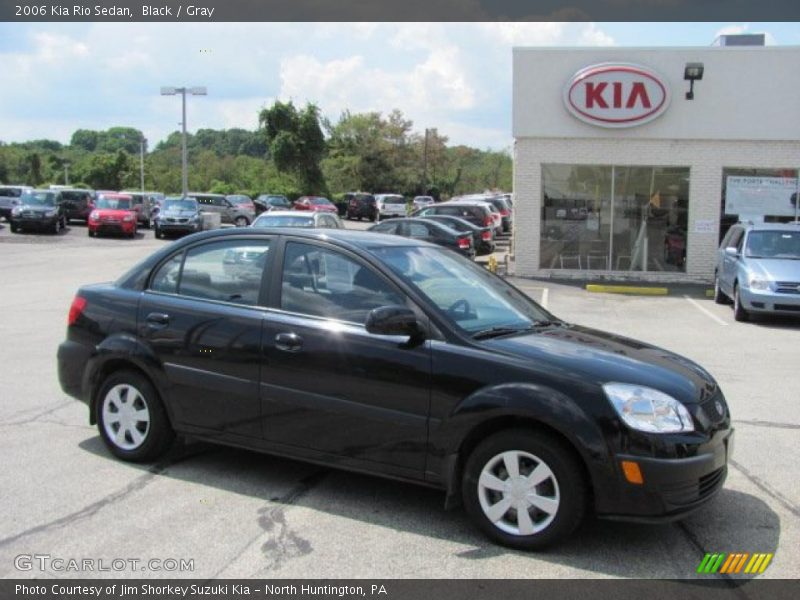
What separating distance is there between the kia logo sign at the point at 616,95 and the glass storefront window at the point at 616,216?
Answer: 3.97 feet

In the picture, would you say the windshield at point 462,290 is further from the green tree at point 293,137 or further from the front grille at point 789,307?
the green tree at point 293,137

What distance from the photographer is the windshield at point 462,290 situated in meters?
4.65

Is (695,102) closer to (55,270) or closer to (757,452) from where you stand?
(757,452)

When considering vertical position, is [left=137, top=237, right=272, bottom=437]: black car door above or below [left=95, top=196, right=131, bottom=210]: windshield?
below

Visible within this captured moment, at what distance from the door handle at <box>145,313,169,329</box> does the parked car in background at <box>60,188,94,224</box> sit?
36110 mm

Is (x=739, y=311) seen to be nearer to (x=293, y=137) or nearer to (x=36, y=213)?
(x=36, y=213)

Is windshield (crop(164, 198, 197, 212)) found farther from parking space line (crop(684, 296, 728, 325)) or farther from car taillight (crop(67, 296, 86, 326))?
car taillight (crop(67, 296, 86, 326))

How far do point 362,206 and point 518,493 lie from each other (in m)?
46.0

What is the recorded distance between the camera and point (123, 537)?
13.7 ft

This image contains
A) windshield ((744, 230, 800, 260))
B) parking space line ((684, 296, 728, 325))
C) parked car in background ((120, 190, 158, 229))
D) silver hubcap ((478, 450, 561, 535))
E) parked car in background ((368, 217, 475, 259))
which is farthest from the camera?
parked car in background ((120, 190, 158, 229))

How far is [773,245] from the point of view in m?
14.0

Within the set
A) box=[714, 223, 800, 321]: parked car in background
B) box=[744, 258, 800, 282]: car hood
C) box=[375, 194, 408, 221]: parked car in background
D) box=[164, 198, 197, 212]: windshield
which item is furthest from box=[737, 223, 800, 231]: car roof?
box=[375, 194, 408, 221]: parked car in background

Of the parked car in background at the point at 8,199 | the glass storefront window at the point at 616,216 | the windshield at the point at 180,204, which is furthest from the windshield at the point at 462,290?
the parked car in background at the point at 8,199

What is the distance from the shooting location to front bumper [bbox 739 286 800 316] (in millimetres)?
12711
